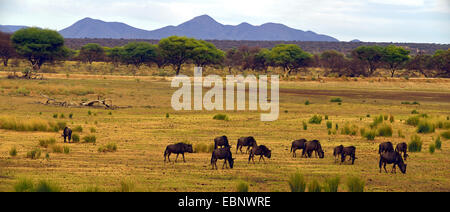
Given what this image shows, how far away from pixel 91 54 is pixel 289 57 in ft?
138

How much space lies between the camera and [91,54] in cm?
10975

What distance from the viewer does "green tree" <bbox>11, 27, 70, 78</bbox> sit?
82688 millimetres

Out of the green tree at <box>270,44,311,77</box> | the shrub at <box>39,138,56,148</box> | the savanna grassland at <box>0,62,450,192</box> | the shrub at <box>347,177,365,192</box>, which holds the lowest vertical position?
the savanna grassland at <box>0,62,450,192</box>

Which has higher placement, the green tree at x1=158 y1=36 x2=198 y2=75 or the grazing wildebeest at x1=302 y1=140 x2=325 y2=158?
the green tree at x1=158 y1=36 x2=198 y2=75

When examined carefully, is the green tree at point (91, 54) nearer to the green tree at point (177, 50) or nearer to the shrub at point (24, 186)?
the green tree at point (177, 50)

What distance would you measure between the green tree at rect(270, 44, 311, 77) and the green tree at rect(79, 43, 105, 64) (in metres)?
38.0

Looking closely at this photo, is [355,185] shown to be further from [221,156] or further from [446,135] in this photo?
[446,135]

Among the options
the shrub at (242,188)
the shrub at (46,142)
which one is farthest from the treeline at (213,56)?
the shrub at (242,188)

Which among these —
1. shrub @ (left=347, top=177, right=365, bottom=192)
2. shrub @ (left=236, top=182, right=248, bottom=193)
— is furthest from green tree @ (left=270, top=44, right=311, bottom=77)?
shrub @ (left=236, top=182, right=248, bottom=193)

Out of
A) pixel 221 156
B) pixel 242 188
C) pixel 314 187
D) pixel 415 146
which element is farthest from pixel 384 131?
pixel 242 188

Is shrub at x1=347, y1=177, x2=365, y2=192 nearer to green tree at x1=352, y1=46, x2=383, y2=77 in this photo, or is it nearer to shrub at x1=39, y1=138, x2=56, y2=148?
shrub at x1=39, y1=138, x2=56, y2=148

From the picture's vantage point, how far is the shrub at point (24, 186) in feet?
37.8

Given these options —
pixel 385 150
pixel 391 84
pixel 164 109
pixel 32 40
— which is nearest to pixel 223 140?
pixel 385 150
